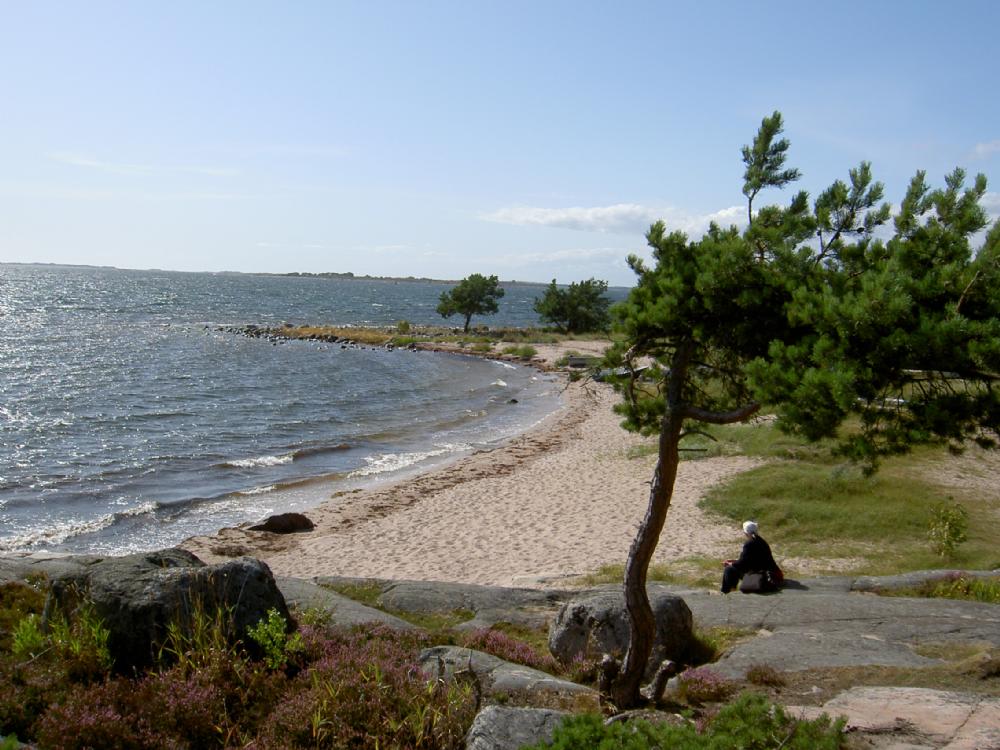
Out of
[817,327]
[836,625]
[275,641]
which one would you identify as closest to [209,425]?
[275,641]

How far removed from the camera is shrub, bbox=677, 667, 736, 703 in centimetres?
793

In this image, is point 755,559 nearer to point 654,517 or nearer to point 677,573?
point 677,573

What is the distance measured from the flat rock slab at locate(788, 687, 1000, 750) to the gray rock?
2.25m

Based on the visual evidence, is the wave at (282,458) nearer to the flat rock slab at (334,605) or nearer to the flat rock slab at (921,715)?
the flat rock slab at (334,605)

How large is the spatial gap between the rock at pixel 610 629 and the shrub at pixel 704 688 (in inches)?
35.9

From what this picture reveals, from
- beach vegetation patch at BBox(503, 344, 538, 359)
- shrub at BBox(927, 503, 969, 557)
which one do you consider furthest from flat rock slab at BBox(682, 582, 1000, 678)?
beach vegetation patch at BBox(503, 344, 538, 359)

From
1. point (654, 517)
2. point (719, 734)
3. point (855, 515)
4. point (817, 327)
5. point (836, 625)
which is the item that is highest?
point (817, 327)

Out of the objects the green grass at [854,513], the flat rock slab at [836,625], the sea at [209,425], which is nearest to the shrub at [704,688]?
the flat rock slab at [836,625]

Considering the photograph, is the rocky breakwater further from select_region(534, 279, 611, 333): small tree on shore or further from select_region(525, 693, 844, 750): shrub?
select_region(525, 693, 844, 750): shrub

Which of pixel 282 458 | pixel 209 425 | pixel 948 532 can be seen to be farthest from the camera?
pixel 209 425

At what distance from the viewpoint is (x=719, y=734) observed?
5.13 meters

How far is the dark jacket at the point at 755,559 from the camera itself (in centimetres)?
1274

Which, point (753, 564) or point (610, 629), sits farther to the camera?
point (753, 564)

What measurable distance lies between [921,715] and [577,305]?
7178 centimetres
